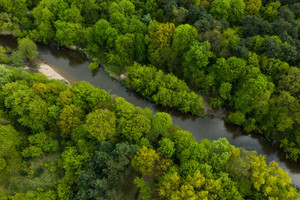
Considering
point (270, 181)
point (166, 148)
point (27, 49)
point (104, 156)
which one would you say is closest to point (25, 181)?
point (104, 156)

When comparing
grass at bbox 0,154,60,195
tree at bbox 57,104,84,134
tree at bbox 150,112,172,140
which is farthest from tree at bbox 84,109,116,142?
grass at bbox 0,154,60,195

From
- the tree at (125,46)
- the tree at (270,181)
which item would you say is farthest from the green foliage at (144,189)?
the tree at (125,46)

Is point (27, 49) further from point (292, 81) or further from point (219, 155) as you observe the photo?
point (292, 81)

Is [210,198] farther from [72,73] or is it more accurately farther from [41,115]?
[72,73]

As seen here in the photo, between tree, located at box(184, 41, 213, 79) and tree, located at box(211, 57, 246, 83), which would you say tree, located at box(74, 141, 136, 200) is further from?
tree, located at box(211, 57, 246, 83)

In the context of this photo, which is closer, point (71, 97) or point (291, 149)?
point (71, 97)

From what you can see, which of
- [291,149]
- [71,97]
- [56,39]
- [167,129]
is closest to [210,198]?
[167,129]
